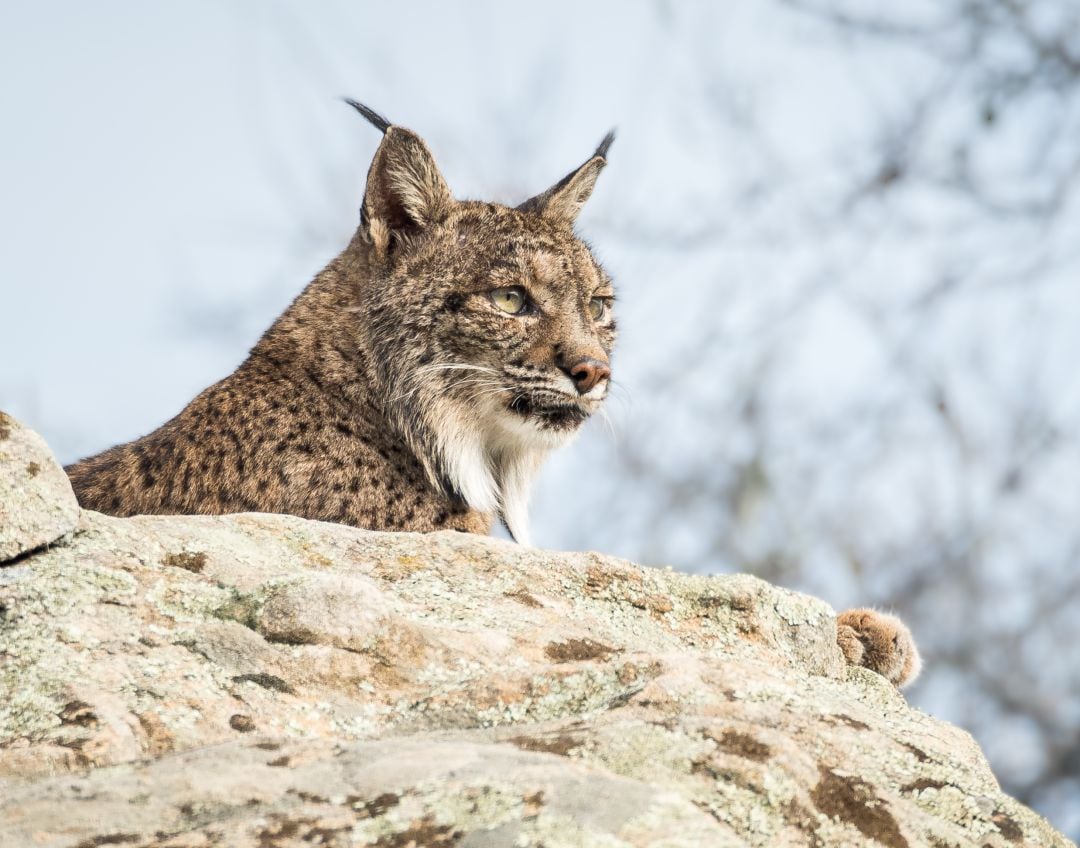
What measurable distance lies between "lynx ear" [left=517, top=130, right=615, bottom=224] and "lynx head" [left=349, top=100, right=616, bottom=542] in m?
0.33

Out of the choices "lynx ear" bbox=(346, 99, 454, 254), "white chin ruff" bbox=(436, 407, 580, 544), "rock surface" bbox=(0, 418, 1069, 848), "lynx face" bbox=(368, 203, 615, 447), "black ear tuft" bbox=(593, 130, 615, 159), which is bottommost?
"rock surface" bbox=(0, 418, 1069, 848)

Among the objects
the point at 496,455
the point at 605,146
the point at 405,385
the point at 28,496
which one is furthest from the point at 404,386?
the point at 28,496

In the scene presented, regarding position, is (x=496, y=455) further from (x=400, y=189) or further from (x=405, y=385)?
(x=400, y=189)

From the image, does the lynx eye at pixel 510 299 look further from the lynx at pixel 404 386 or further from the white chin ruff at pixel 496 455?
the white chin ruff at pixel 496 455

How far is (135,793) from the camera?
Result: 2.28 meters

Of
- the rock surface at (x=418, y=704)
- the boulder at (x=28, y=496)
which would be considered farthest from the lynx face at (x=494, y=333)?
the boulder at (x=28, y=496)

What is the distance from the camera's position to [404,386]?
5.37m

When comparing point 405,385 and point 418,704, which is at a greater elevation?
point 405,385

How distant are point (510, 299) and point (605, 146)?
1.28 meters

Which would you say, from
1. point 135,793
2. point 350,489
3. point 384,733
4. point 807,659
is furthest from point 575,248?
point 135,793

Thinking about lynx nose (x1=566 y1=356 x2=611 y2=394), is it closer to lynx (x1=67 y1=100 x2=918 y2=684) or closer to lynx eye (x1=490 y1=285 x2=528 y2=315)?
lynx (x1=67 y1=100 x2=918 y2=684)

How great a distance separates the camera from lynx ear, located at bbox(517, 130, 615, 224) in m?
6.05

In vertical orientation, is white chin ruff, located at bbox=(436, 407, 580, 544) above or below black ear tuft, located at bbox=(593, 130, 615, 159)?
below

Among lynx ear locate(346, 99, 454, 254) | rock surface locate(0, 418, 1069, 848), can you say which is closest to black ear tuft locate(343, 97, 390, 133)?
lynx ear locate(346, 99, 454, 254)
